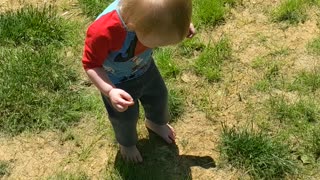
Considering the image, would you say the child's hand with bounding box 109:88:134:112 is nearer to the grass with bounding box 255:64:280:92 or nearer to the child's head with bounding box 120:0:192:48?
the child's head with bounding box 120:0:192:48

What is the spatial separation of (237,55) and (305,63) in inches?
17.7

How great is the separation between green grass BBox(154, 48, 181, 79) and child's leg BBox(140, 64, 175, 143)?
0.44 m

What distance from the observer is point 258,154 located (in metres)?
2.73

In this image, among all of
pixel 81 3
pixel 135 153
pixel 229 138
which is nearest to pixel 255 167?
pixel 229 138

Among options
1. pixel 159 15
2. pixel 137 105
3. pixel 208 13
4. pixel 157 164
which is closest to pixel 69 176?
pixel 157 164

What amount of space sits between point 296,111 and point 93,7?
1632 millimetres

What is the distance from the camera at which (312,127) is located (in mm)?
2906

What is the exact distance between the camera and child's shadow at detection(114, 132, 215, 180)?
2.72m

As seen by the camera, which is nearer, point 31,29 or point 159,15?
point 159,15

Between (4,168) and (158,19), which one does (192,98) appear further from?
(158,19)

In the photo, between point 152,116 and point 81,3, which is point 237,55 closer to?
point 152,116

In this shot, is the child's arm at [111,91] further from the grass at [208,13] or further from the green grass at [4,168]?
the grass at [208,13]

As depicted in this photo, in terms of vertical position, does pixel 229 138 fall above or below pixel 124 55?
below

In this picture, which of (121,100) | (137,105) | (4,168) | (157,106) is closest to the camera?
(121,100)
